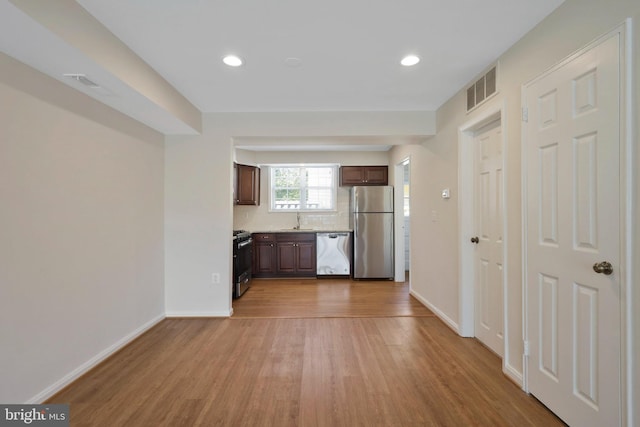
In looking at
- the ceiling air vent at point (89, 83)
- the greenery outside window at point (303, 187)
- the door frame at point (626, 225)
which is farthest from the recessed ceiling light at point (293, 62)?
the greenery outside window at point (303, 187)

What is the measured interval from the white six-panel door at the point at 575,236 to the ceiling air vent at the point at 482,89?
1.50 feet

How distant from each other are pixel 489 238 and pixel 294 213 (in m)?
4.00

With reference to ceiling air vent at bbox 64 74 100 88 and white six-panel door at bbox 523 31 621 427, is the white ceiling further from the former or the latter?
white six-panel door at bbox 523 31 621 427

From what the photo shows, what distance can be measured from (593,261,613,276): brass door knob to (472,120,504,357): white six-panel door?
3.12ft

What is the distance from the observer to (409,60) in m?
2.28

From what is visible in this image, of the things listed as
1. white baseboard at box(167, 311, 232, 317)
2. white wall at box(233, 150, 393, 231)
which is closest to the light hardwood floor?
white baseboard at box(167, 311, 232, 317)

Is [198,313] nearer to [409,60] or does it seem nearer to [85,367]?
[85,367]

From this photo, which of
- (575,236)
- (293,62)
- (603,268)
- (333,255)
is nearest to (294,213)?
(333,255)

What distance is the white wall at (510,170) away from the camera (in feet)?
4.30

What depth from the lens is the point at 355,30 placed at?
190 cm

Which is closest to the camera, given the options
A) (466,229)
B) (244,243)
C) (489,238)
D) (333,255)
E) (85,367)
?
(85,367)

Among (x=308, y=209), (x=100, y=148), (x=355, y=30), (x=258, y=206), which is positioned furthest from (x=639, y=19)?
(x=258, y=206)

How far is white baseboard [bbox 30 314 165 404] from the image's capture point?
1877 mm

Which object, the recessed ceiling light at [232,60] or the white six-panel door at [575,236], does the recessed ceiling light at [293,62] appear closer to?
the recessed ceiling light at [232,60]
